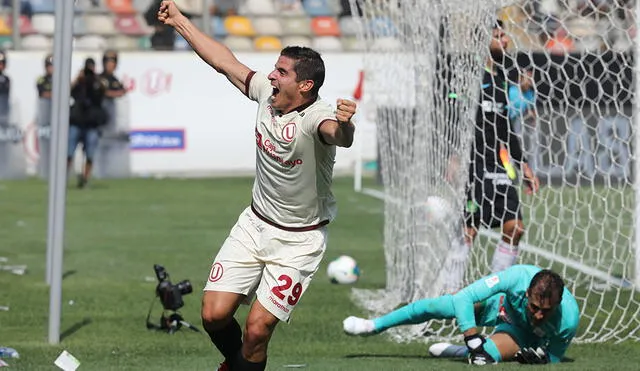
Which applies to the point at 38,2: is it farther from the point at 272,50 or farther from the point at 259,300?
the point at 259,300

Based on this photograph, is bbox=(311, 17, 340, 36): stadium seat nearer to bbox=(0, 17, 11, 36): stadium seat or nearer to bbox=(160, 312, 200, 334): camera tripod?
bbox=(0, 17, 11, 36): stadium seat

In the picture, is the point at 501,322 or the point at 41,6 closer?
the point at 501,322

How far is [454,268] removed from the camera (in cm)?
1009

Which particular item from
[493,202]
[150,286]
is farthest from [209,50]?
[150,286]

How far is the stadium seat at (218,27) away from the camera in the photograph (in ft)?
87.8

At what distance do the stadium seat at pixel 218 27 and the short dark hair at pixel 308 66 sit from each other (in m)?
19.9

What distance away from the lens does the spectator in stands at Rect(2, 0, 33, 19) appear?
1005 inches

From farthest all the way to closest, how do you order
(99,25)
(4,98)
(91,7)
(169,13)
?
(91,7)
(99,25)
(4,98)
(169,13)

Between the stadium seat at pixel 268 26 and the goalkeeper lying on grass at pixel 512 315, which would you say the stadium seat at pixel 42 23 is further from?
the goalkeeper lying on grass at pixel 512 315

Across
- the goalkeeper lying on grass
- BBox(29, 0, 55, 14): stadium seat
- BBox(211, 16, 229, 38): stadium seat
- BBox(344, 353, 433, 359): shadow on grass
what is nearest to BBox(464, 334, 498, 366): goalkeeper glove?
the goalkeeper lying on grass

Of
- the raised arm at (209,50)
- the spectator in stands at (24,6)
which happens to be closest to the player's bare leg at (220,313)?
the raised arm at (209,50)

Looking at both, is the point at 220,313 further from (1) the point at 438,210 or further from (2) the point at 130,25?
(2) the point at 130,25

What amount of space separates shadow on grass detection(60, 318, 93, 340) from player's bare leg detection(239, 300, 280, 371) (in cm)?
257

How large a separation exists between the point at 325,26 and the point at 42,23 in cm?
579
